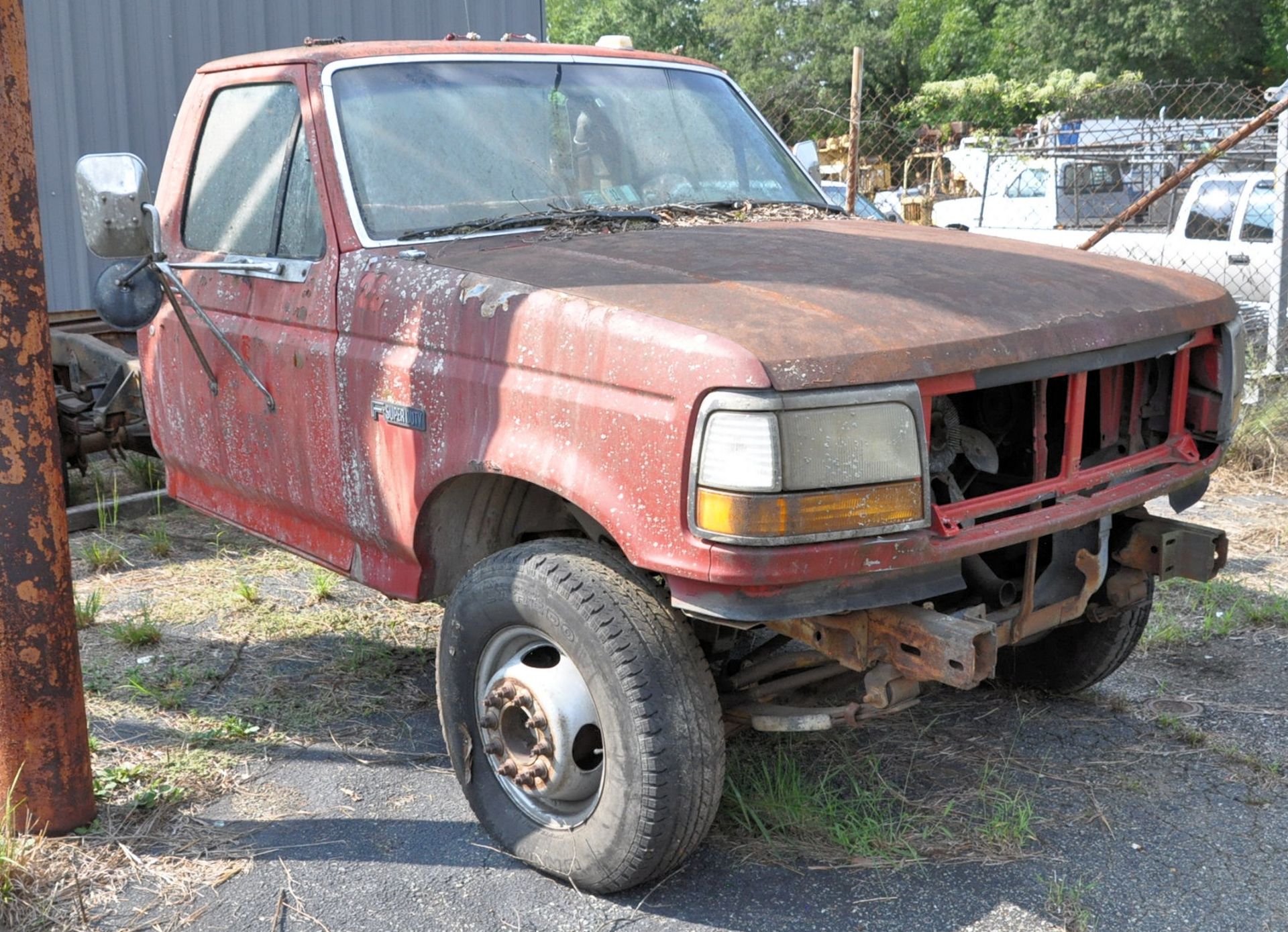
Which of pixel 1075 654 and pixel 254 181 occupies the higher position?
pixel 254 181

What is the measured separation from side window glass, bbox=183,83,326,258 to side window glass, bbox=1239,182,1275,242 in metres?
9.28

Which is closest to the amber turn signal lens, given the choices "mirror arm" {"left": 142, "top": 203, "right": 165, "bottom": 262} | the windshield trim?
the windshield trim

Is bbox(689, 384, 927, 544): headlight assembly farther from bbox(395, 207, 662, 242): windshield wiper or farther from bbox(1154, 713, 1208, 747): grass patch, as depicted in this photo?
bbox(1154, 713, 1208, 747): grass patch

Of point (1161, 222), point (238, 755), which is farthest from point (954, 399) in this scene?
point (1161, 222)

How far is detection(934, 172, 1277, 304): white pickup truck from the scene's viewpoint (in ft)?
34.9

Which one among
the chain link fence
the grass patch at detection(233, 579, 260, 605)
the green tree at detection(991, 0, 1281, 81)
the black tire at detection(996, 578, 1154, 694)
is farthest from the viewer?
the green tree at detection(991, 0, 1281, 81)

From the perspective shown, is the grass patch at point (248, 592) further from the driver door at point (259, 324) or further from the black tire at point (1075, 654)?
the black tire at point (1075, 654)

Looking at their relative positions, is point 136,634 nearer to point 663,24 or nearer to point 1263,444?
point 1263,444

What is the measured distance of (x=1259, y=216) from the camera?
1091 cm

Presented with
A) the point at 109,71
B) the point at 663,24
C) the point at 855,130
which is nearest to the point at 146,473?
the point at 109,71

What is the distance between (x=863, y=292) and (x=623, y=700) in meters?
1.08

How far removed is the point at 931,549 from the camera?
8.79 feet

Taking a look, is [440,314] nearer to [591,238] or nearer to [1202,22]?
[591,238]

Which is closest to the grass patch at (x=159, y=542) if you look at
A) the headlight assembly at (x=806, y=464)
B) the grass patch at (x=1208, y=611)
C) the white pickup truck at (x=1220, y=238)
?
the headlight assembly at (x=806, y=464)
